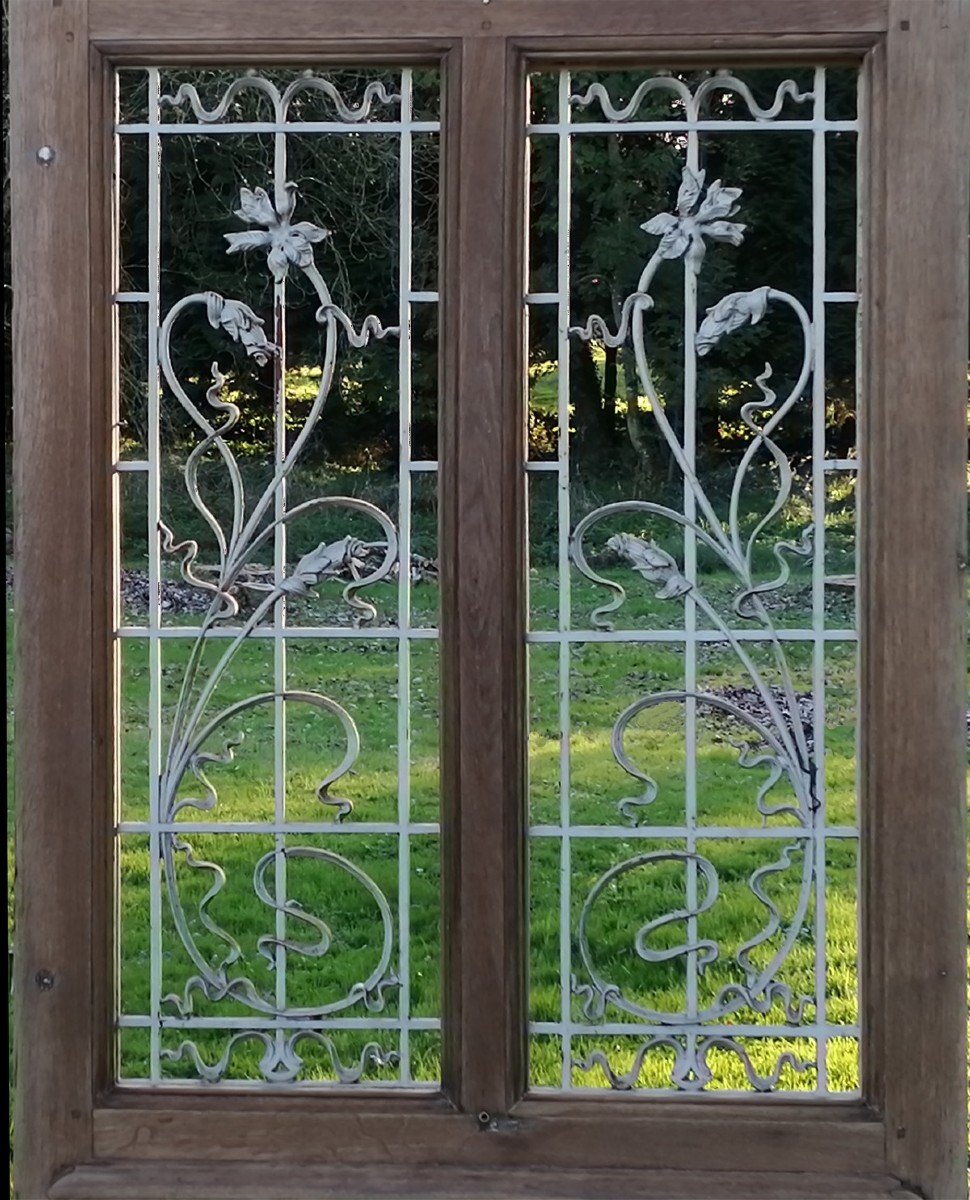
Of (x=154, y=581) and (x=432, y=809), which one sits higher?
(x=154, y=581)

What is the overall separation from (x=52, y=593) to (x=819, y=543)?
87 cm

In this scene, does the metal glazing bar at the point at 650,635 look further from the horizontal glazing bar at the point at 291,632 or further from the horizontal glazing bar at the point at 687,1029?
the horizontal glazing bar at the point at 687,1029

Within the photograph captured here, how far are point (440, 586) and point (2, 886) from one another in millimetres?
637

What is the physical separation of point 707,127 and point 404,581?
0.62 m

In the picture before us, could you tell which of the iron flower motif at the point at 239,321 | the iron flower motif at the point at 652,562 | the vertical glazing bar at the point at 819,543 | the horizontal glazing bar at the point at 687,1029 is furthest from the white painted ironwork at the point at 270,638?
the vertical glazing bar at the point at 819,543

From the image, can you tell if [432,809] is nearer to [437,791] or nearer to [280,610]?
[437,791]

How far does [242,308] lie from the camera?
179 centimetres

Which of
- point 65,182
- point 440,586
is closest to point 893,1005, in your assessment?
point 440,586

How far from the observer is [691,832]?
1.81m

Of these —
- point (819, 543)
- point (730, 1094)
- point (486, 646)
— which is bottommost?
point (730, 1094)

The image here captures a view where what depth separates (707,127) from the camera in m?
1.76

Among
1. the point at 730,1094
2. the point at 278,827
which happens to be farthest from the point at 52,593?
the point at 730,1094

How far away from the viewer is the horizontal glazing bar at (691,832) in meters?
1.79

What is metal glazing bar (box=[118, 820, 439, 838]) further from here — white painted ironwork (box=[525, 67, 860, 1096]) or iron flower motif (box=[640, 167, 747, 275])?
iron flower motif (box=[640, 167, 747, 275])
